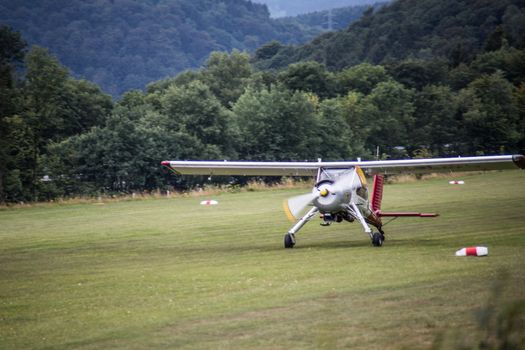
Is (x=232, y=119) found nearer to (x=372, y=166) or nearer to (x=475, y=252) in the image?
(x=372, y=166)

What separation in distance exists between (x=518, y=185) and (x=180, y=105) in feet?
92.1

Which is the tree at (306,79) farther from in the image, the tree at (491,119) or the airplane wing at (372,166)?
the airplane wing at (372,166)

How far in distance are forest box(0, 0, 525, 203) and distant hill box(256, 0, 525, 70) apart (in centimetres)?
1871

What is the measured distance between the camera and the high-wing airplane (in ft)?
57.8

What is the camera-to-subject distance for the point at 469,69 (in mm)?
96438

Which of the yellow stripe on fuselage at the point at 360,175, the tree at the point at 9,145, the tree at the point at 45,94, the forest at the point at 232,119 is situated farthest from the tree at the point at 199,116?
the yellow stripe on fuselage at the point at 360,175

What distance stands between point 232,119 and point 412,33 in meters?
87.8

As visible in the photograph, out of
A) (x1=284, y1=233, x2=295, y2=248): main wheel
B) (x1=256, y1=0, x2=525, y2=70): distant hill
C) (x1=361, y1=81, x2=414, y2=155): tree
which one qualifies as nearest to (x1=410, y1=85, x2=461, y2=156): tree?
(x1=361, y1=81, x2=414, y2=155): tree

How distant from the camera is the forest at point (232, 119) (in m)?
49.0

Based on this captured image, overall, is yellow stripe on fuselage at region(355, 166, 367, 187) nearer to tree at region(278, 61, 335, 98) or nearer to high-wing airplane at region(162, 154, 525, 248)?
high-wing airplane at region(162, 154, 525, 248)

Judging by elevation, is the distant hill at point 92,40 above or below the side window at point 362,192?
above

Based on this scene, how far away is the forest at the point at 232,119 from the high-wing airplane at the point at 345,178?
27132 mm

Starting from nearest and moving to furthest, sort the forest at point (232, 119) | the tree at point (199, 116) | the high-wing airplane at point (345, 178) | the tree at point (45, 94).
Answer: the high-wing airplane at point (345, 178)
the forest at point (232, 119)
the tree at point (199, 116)
the tree at point (45, 94)

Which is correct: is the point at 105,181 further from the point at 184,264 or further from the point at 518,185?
the point at 184,264
